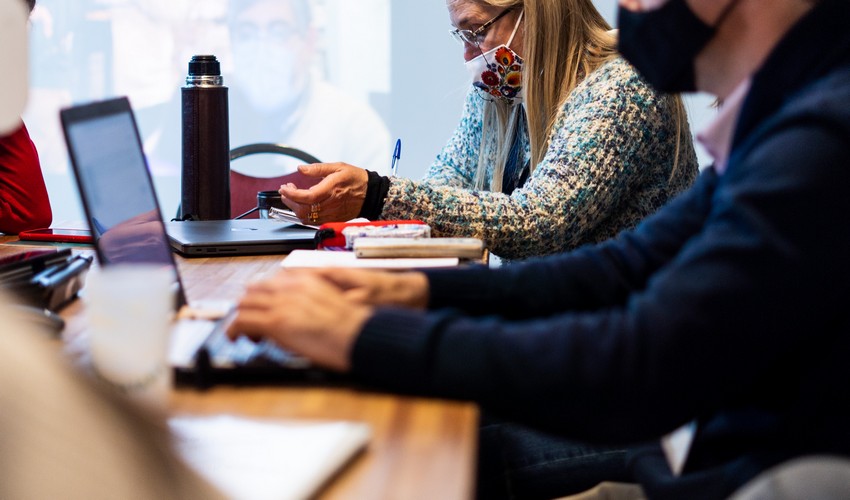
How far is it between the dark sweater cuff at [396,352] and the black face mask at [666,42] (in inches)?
14.5

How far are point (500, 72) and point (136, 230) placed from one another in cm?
107

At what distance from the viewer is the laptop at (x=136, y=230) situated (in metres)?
0.82

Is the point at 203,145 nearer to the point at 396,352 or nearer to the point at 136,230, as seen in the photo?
the point at 136,230

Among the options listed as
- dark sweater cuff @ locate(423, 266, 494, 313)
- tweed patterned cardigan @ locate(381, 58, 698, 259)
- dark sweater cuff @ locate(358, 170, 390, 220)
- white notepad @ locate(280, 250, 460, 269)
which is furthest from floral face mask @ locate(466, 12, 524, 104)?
dark sweater cuff @ locate(423, 266, 494, 313)

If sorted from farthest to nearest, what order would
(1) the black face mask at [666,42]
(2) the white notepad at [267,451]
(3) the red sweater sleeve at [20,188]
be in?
1. (3) the red sweater sleeve at [20,188]
2. (1) the black face mask at [666,42]
3. (2) the white notepad at [267,451]

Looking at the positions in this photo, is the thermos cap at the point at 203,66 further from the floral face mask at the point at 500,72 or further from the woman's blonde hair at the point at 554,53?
the woman's blonde hair at the point at 554,53

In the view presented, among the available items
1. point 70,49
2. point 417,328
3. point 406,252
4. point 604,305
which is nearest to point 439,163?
point 406,252

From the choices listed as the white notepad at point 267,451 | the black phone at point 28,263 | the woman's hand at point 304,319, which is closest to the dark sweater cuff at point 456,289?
the woman's hand at point 304,319

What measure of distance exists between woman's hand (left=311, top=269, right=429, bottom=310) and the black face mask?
328 mm

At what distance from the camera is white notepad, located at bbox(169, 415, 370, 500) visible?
0.60m

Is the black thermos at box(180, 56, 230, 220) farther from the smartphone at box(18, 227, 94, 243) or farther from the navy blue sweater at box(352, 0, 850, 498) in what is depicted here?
the navy blue sweater at box(352, 0, 850, 498)

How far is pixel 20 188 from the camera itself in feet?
5.75

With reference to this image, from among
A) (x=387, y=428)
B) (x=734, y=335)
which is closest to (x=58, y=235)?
(x=387, y=428)

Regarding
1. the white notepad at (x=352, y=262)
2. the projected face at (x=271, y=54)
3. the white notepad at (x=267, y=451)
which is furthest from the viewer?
the projected face at (x=271, y=54)
